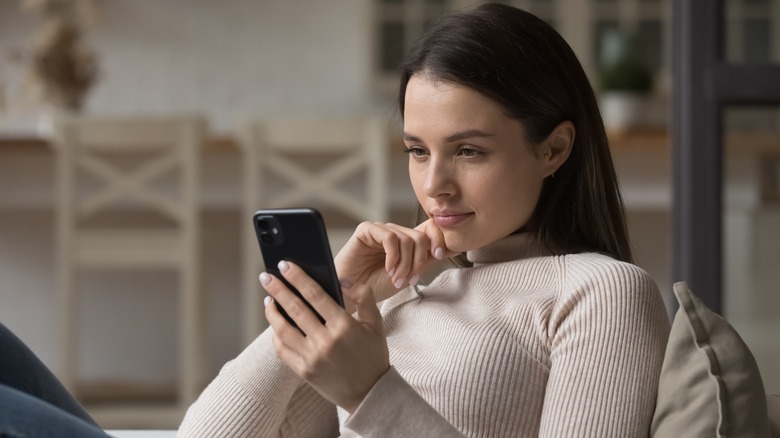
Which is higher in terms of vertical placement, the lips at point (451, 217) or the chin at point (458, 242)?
the lips at point (451, 217)

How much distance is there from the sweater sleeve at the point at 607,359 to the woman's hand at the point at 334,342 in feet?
0.50

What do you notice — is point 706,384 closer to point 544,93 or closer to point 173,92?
point 544,93

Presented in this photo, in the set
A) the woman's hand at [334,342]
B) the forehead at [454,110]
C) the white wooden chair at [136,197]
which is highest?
the forehead at [454,110]

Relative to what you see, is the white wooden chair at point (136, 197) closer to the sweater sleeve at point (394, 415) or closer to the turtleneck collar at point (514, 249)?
the turtleneck collar at point (514, 249)

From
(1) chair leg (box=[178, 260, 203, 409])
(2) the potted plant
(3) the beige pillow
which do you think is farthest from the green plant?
(3) the beige pillow

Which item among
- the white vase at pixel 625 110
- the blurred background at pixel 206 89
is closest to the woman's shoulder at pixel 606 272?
the white vase at pixel 625 110

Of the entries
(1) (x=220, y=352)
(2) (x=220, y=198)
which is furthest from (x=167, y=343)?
(2) (x=220, y=198)

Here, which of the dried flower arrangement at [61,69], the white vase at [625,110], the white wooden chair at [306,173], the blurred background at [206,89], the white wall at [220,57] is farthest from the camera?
the white wall at [220,57]

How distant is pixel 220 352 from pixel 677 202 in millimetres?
2450

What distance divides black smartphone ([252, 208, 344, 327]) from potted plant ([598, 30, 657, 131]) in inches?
108

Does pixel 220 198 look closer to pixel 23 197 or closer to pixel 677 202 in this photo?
pixel 23 197

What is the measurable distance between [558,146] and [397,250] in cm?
19

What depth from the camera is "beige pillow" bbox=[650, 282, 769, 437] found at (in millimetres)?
880

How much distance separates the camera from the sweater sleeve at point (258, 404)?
3.81 feet
